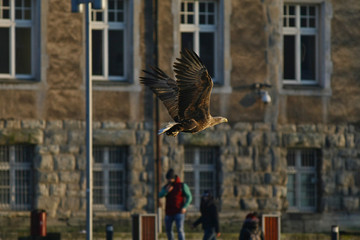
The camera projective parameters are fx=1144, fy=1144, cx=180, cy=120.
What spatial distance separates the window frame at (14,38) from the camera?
25234 millimetres

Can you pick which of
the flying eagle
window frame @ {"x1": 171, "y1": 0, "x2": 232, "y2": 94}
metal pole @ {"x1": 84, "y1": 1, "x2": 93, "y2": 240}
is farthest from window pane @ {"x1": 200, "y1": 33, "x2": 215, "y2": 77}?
the flying eagle

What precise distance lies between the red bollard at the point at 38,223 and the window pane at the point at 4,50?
369 cm

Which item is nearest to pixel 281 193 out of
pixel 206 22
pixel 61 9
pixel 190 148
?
pixel 190 148

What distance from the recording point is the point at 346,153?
2697 cm

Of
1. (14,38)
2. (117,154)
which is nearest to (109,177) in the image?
(117,154)

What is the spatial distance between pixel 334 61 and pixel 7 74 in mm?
7567

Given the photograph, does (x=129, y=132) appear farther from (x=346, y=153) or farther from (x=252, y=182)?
(x=346, y=153)

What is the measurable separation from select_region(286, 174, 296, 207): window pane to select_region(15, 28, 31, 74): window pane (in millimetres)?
6652

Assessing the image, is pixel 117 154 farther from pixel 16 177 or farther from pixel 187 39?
pixel 187 39

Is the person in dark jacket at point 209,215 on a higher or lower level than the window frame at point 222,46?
lower

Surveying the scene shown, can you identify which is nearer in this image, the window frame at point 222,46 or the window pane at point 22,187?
the window pane at point 22,187

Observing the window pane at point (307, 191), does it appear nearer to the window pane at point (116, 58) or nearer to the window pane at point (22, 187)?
the window pane at point (116, 58)

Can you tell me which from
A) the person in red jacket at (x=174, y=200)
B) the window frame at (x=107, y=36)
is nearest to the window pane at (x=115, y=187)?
the window frame at (x=107, y=36)

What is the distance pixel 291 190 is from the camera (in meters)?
27.1
